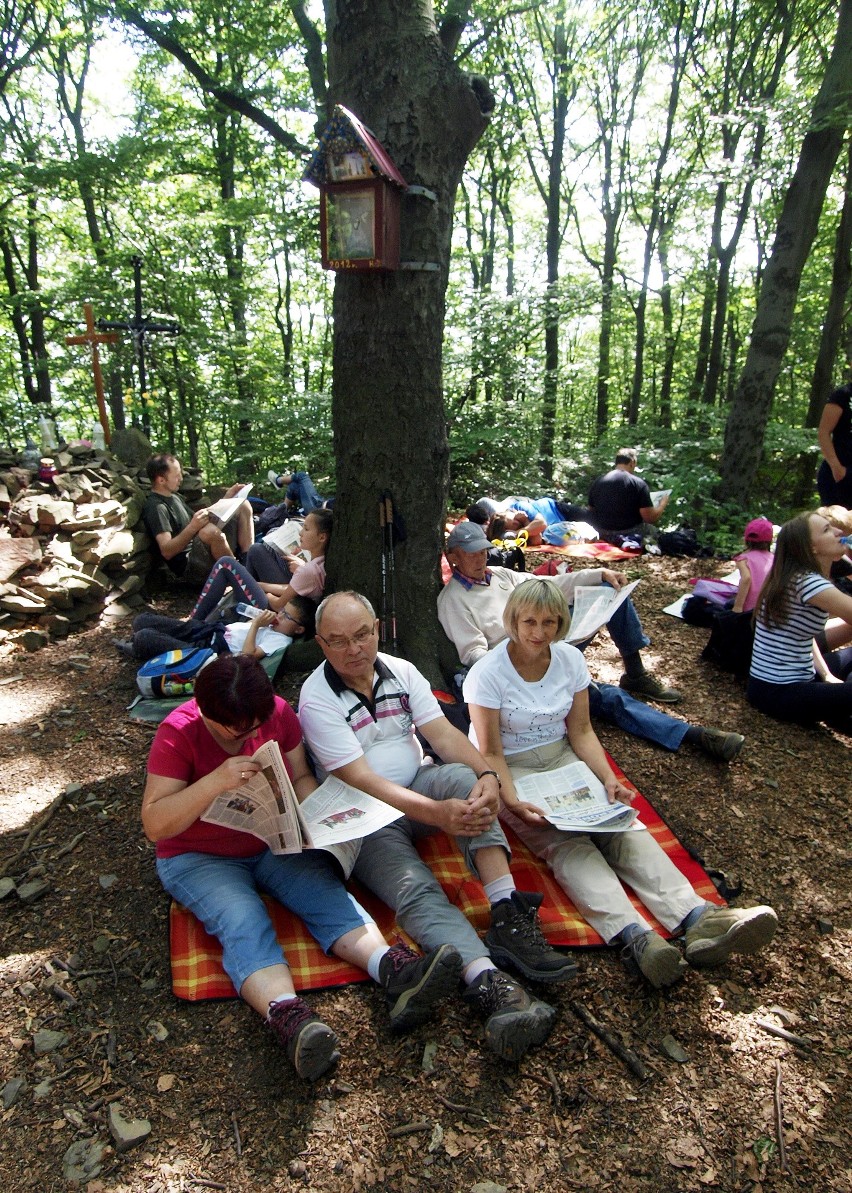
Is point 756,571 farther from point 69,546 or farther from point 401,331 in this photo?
point 69,546

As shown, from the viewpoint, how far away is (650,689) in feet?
14.5

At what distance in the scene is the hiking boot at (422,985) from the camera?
84.0 inches

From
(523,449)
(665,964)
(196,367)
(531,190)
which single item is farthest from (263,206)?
(665,964)

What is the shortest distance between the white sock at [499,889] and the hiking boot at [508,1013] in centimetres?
28

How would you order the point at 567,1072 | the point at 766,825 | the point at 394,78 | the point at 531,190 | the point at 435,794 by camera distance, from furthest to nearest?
the point at 531,190 → the point at 394,78 → the point at 766,825 → the point at 435,794 → the point at 567,1072

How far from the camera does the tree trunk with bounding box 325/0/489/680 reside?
3.73 meters

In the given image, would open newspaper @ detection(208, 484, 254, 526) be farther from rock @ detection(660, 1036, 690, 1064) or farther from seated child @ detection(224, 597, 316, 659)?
rock @ detection(660, 1036, 690, 1064)

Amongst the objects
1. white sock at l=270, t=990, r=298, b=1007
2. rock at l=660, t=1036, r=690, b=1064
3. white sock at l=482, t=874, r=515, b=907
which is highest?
white sock at l=482, t=874, r=515, b=907

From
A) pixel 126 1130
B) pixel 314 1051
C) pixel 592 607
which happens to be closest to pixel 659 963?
pixel 314 1051

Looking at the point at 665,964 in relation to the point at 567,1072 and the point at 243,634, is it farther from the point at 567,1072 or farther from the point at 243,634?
the point at 243,634

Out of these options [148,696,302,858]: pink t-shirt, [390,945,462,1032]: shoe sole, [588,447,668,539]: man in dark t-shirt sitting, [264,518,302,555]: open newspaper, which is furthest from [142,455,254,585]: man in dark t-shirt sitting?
[390,945,462,1032]: shoe sole

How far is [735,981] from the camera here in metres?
2.46

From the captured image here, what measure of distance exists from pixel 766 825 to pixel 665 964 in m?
1.27

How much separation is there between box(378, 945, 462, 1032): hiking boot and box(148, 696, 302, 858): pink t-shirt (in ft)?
2.37
